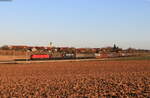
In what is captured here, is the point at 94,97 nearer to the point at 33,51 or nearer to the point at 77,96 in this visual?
the point at 77,96

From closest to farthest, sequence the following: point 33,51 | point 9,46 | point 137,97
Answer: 1. point 137,97
2. point 33,51
3. point 9,46

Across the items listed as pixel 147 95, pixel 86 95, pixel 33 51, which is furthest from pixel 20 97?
pixel 33 51

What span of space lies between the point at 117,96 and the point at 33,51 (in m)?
101

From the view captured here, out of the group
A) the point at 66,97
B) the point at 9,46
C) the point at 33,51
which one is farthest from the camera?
the point at 9,46

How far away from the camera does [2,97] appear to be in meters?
13.0

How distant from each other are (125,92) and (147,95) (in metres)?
1.30

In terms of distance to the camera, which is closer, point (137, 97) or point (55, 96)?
point (137, 97)

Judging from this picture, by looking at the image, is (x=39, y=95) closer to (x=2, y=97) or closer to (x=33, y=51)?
(x=2, y=97)

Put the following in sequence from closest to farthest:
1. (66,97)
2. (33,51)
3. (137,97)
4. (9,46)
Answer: (137,97), (66,97), (33,51), (9,46)

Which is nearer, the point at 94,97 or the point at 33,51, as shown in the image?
the point at 94,97

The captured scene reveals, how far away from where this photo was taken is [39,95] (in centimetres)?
1310

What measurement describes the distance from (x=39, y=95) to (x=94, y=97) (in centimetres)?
305

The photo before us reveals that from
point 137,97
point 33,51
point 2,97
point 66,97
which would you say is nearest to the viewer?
point 137,97

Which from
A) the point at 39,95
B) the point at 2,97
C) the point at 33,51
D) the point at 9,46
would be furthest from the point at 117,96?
the point at 9,46
